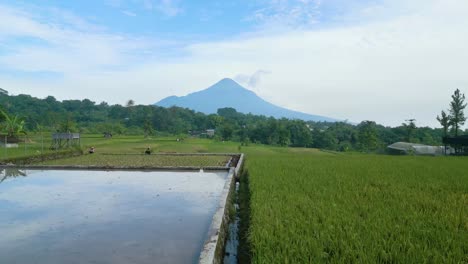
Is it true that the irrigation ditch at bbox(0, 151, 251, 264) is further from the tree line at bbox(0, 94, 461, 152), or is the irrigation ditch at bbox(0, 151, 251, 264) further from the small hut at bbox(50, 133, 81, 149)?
the tree line at bbox(0, 94, 461, 152)

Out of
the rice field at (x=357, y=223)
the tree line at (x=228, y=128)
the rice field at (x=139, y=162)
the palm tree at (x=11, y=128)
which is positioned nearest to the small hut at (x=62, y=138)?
the rice field at (x=139, y=162)

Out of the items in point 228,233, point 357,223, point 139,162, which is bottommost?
point 228,233

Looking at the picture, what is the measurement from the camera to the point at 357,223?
496 centimetres

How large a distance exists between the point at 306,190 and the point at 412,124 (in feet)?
139

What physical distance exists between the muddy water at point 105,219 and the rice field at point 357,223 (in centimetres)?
127

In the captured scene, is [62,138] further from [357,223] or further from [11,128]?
[357,223]

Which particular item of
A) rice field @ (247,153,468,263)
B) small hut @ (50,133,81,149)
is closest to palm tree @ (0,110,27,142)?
small hut @ (50,133,81,149)

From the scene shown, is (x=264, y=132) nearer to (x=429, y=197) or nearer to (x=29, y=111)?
(x=29, y=111)

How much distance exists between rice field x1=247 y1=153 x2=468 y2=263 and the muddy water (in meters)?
1.27

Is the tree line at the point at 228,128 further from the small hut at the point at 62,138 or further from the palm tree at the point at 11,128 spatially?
the small hut at the point at 62,138

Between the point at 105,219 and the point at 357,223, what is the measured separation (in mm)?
4543

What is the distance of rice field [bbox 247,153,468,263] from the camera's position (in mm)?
3809

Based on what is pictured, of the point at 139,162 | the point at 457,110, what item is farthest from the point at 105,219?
the point at 457,110

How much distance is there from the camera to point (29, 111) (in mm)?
49812
